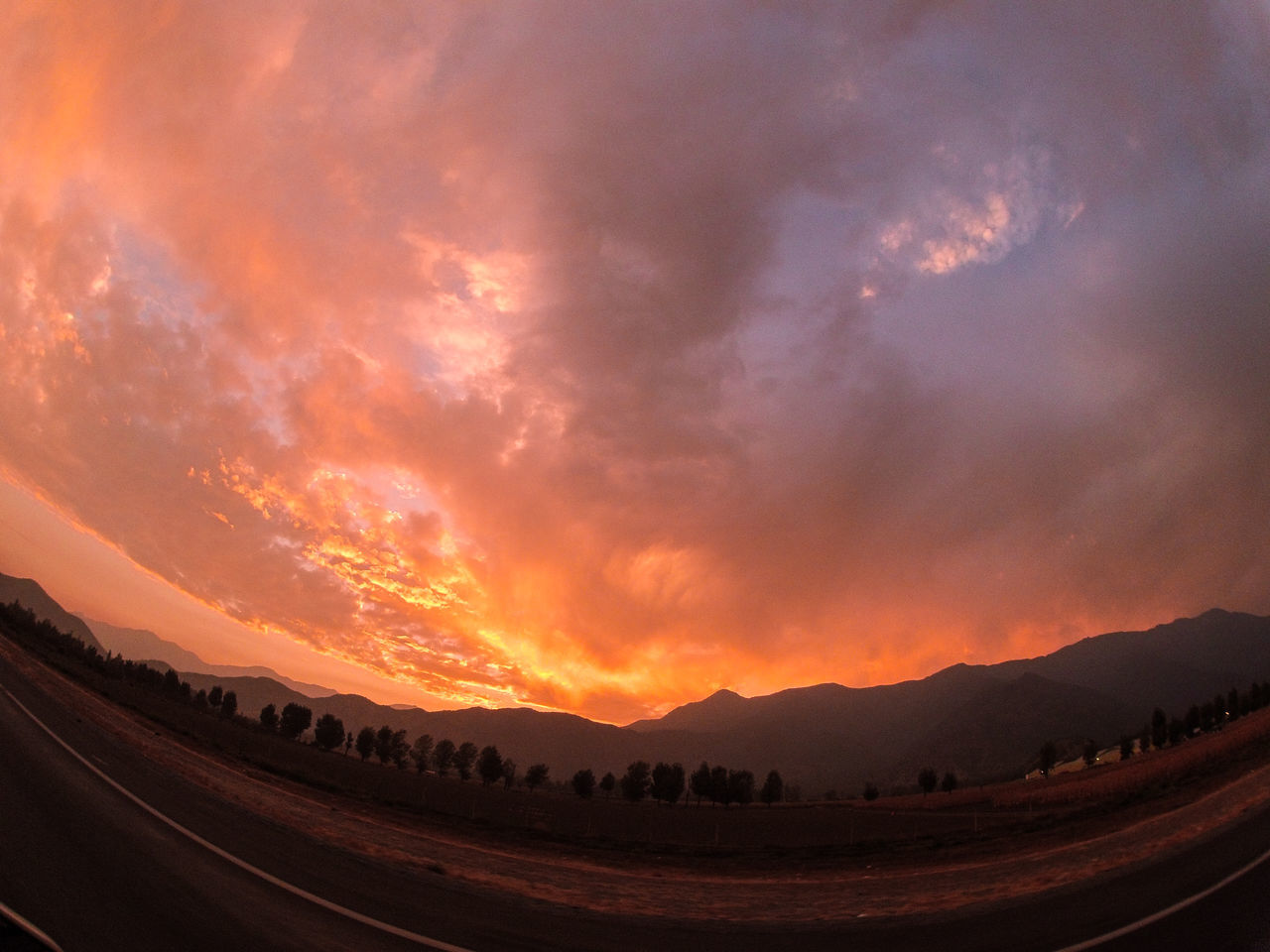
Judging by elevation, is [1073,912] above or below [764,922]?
above

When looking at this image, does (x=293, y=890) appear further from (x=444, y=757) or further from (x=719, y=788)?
(x=444, y=757)

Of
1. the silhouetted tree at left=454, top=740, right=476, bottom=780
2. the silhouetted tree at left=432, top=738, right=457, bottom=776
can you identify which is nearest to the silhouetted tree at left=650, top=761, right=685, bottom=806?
the silhouetted tree at left=454, top=740, right=476, bottom=780

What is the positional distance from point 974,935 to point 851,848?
29056 millimetres

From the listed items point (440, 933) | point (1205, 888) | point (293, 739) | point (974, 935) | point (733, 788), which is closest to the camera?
point (440, 933)

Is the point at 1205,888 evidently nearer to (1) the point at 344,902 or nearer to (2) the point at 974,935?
(2) the point at 974,935

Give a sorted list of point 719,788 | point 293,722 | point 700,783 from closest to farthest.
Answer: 1. point 719,788
2. point 700,783
3. point 293,722

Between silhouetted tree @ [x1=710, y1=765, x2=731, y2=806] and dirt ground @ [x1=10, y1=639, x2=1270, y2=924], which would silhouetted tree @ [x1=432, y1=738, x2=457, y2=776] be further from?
dirt ground @ [x1=10, y1=639, x2=1270, y2=924]

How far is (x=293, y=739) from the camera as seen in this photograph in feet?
492

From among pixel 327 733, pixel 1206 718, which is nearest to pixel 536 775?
pixel 327 733

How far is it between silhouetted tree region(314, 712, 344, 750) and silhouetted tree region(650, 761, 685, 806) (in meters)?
83.3

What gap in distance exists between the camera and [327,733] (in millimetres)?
149500

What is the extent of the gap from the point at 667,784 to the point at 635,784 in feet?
24.2

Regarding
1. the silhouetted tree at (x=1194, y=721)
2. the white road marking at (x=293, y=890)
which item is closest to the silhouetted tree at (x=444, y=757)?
the white road marking at (x=293, y=890)

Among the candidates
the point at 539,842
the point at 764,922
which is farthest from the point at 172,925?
the point at 539,842
